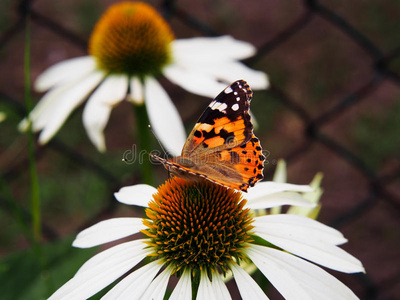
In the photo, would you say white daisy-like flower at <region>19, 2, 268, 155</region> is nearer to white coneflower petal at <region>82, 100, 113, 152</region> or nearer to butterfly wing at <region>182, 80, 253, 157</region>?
white coneflower petal at <region>82, 100, 113, 152</region>

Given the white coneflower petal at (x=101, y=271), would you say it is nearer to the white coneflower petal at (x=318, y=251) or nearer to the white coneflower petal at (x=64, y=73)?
the white coneflower petal at (x=318, y=251)

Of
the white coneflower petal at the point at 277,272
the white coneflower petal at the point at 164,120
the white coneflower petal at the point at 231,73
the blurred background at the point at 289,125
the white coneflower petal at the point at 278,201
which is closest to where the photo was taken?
the white coneflower petal at the point at 277,272

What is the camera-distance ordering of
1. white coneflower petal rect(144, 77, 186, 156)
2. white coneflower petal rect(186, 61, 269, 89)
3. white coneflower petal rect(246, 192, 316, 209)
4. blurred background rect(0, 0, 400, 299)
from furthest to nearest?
blurred background rect(0, 0, 400, 299), white coneflower petal rect(186, 61, 269, 89), white coneflower petal rect(144, 77, 186, 156), white coneflower petal rect(246, 192, 316, 209)

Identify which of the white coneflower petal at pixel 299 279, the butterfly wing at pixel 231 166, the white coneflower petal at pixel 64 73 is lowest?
the white coneflower petal at pixel 299 279

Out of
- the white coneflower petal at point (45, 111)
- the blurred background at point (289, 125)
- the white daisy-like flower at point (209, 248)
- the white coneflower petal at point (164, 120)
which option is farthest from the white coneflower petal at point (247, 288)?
the blurred background at point (289, 125)

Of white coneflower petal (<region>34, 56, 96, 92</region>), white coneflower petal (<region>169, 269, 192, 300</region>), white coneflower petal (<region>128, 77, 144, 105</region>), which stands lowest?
white coneflower petal (<region>169, 269, 192, 300</region>)

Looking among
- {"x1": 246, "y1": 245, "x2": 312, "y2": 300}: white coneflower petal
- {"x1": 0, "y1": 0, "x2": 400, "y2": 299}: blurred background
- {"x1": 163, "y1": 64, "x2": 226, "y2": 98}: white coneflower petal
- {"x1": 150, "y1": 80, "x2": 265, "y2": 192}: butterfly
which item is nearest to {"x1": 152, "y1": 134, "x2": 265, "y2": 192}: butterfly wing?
{"x1": 150, "y1": 80, "x2": 265, "y2": 192}: butterfly

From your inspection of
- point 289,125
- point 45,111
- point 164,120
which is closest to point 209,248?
point 164,120

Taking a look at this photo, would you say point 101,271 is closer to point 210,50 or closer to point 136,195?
→ point 136,195
